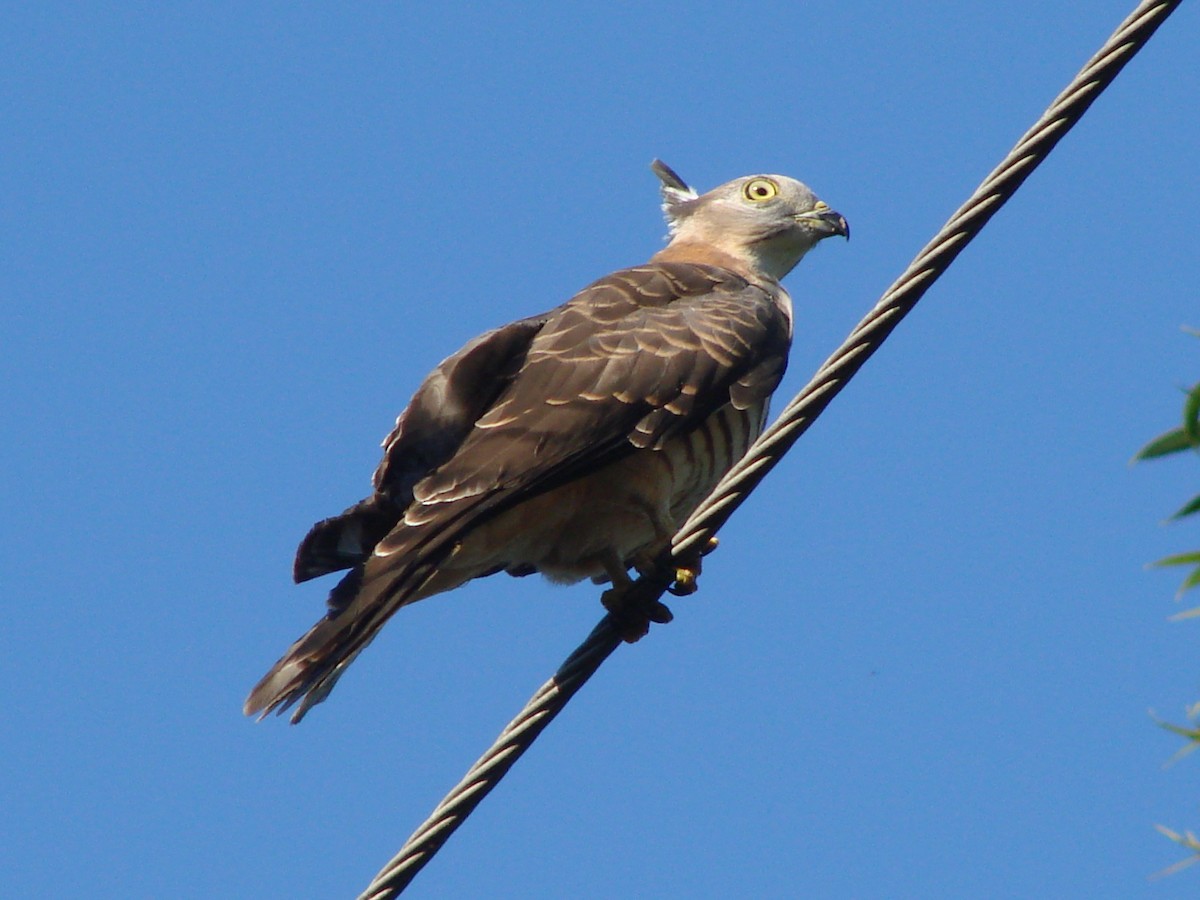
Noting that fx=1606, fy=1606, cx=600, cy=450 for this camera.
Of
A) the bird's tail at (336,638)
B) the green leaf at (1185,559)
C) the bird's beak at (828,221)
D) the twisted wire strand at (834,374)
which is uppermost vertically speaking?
the bird's beak at (828,221)

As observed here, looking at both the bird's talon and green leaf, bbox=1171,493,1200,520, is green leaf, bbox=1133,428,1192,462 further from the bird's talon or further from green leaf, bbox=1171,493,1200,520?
the bird's talon

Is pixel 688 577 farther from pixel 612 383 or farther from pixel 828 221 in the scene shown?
pixel 828 221

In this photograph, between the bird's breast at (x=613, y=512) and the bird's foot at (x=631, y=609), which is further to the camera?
the bird's breast at (x=613, y=512)

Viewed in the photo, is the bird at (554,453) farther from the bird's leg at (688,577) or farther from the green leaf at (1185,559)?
the green leaf at (1185,559)

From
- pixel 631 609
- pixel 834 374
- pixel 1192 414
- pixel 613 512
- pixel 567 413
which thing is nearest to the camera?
pixel 1192 414

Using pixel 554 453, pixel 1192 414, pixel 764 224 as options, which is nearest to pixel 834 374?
pixel 554 453

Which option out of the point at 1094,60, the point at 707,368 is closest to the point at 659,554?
the point at 707,368

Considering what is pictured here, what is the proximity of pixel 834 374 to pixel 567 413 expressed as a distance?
1732 mm

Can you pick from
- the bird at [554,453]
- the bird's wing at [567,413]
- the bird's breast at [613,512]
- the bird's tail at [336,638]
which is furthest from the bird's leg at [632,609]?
the bird's tail at [336,638]

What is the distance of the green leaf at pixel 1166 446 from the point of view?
3047 mm

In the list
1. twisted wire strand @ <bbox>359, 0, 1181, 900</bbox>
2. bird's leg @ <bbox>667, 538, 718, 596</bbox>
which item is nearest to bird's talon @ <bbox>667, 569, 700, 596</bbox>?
bird's leg @ <bbox>667, 538, 718, 596</bbox>

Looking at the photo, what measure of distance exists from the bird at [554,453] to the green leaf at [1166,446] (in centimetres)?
321

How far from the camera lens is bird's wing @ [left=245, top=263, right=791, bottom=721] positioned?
5.71 metres

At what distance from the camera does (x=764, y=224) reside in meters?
9.41
